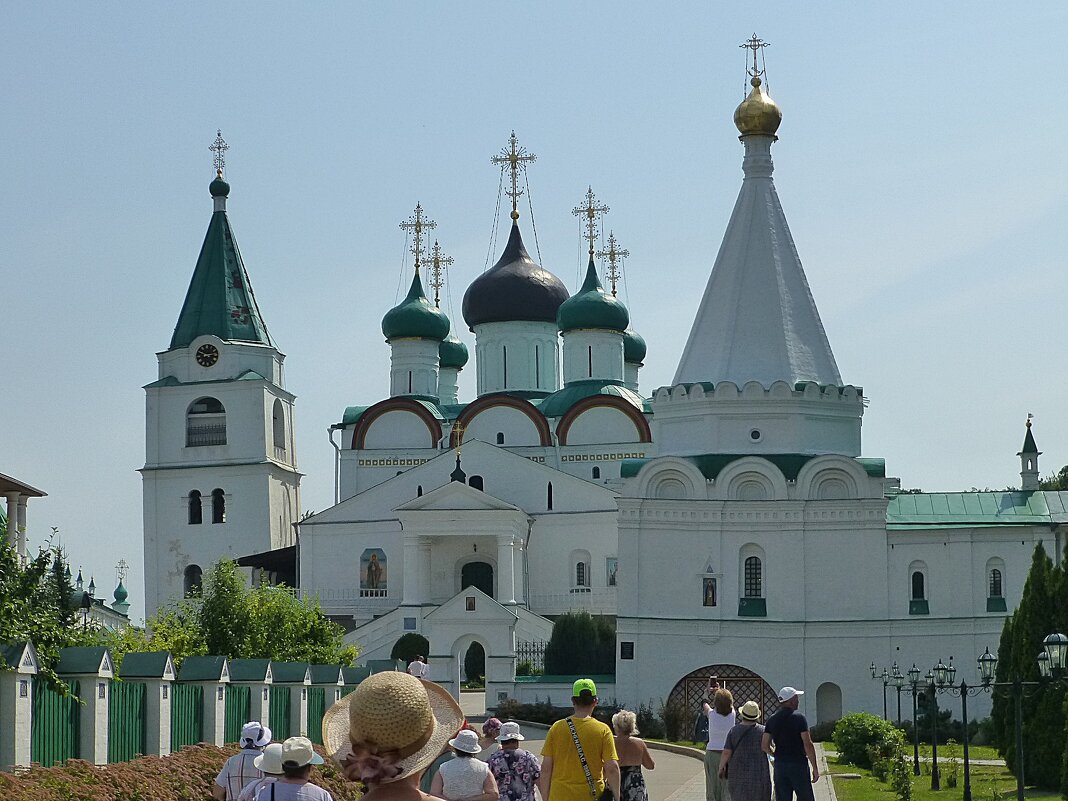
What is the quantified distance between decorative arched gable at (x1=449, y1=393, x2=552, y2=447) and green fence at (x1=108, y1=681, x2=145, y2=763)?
35380 millimetres

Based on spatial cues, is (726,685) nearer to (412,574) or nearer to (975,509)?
(975,509)

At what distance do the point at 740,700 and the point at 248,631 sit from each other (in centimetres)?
1195

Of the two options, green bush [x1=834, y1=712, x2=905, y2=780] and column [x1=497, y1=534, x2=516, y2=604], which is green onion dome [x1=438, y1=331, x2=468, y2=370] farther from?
green bush [x1=834, y1=712, x2=905, y2=780]

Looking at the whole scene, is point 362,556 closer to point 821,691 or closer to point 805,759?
point 821,691

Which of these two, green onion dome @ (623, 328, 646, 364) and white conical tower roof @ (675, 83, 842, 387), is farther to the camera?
green onion dome @ (623, 328, 646, 364)

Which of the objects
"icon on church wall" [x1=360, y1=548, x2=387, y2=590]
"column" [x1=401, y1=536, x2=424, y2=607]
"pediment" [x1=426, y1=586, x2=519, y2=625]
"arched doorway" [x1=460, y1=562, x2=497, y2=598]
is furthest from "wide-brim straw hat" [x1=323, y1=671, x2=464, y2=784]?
"icon on church wall" [x1=360, y1=548, x2=387, y2=590]

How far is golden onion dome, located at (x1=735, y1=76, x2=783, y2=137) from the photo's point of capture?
3722 cm

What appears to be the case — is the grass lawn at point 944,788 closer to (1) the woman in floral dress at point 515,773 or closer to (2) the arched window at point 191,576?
(1) the woman in floral dress at point 515,773

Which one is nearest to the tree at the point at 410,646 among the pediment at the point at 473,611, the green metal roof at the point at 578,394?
the pediment at the point at 473,611

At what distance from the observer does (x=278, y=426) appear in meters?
51.5

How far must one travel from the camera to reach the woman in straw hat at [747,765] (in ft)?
39.3

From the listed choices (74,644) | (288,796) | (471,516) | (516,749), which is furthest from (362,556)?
(288,796)

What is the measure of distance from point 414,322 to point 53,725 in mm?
40160

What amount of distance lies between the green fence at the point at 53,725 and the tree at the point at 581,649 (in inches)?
1001
